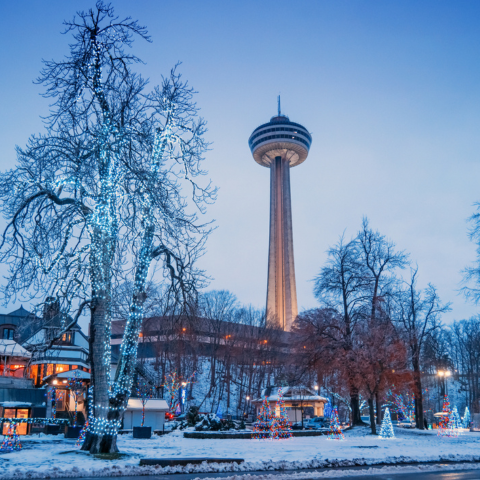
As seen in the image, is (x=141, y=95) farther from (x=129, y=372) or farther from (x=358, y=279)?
(x=358, y=279)

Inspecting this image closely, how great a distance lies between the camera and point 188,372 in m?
62.4

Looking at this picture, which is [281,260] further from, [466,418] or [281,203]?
[466,418]

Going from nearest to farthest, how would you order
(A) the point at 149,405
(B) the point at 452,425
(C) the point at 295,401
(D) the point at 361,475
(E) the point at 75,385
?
1. (D) the point at 361,475
2. (B) the point at 452,425
3. (E) the point at 75,385
4. (A) the point at 149,405
5. (C) the point at 295,401

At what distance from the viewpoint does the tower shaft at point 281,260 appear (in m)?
120

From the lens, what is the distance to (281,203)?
126 m

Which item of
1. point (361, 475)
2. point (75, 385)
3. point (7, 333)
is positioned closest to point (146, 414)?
point (75, 385)

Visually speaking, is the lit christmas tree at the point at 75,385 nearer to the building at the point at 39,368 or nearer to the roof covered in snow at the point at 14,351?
the building at the point at 39,368

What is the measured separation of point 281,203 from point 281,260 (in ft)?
49.2

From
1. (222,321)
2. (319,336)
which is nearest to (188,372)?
(222,321)

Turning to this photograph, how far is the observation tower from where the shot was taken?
120 meters

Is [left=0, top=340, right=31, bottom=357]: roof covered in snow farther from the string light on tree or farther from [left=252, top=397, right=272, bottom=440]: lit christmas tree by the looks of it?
the string light on tree

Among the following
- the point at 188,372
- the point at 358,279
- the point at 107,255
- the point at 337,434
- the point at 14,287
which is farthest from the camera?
the point at 188,372

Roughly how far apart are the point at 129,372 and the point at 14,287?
518 centimetres

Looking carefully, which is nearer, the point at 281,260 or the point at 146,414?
the point at 146,414
